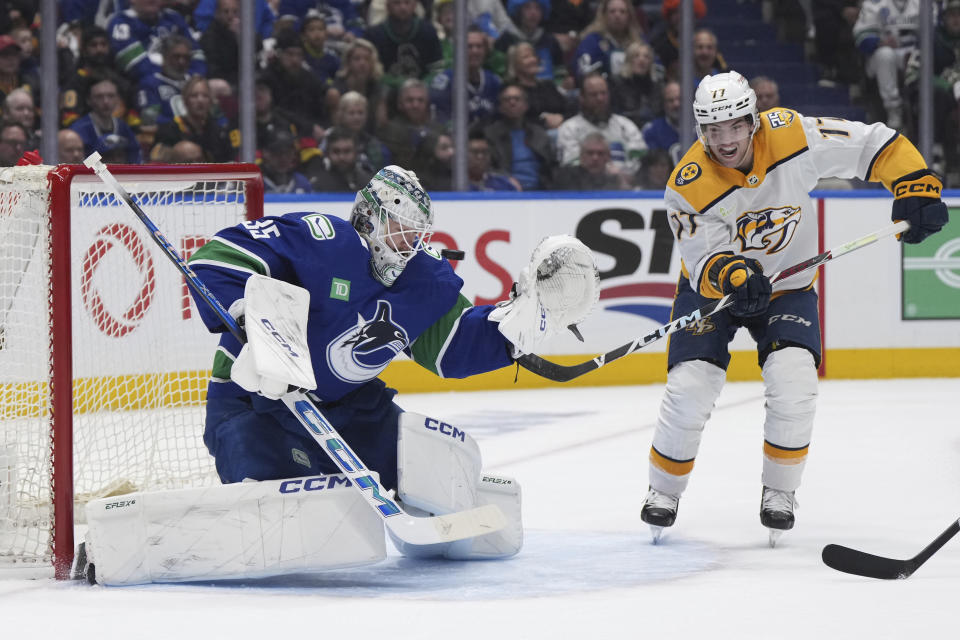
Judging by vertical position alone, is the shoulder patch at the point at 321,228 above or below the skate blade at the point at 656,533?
above

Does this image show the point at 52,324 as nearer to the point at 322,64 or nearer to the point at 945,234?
the point at 322,64

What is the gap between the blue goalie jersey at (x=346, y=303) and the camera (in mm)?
2785

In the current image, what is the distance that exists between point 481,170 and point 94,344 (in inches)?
110

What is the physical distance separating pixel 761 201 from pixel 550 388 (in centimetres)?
298

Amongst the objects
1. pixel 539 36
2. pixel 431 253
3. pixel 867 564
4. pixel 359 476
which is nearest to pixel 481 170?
pixel 539 36

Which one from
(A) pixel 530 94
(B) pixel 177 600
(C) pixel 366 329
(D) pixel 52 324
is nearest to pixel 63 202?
(D) pixel 52 324

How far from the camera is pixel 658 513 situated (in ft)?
10.4

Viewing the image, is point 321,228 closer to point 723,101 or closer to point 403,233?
point 403,233

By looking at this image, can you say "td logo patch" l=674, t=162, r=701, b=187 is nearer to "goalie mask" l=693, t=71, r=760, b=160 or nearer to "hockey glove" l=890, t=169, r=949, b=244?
"goalie mask" l=693, t=71, r=760, b=160

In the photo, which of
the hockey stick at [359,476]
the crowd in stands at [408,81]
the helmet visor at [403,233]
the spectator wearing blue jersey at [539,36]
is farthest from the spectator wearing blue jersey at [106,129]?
the helmet visor at [403,233]

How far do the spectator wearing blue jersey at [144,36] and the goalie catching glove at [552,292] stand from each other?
345 centimetres

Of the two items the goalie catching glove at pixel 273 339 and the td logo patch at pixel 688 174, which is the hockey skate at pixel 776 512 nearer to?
the td logo patch at pixel 688 174

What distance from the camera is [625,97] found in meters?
6.50

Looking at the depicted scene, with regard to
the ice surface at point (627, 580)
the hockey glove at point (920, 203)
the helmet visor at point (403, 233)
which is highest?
the hockey glove at point (920, 203)
